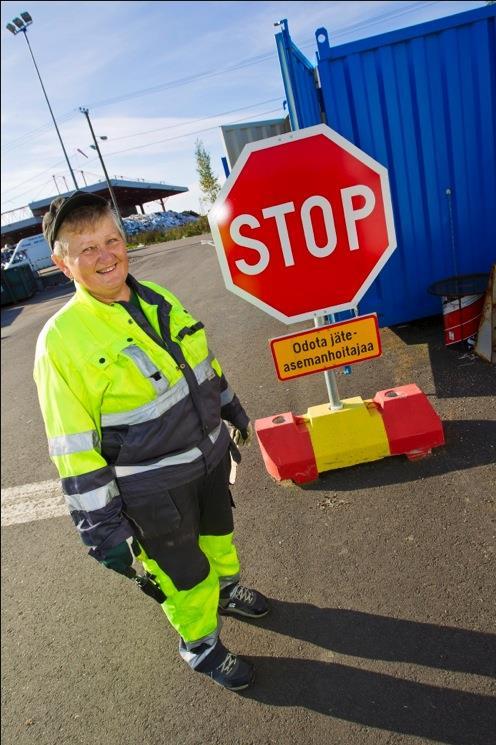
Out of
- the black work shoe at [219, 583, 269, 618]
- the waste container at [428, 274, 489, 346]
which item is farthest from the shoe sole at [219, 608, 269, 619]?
the waste container at [428, 274, 489, 346]

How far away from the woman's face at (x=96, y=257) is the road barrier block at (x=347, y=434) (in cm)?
179

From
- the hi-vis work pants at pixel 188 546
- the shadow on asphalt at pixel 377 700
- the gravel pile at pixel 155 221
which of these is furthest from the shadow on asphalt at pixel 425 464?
the gravel pile at pixel 155 221

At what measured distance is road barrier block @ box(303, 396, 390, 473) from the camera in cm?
317

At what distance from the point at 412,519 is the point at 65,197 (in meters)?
2.44

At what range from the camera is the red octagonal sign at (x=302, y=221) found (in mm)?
2424

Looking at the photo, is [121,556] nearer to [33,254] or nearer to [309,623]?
[309,623]

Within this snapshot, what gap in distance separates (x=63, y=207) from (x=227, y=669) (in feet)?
6.75

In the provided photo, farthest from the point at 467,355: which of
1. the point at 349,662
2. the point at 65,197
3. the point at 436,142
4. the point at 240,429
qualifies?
the point at 65,197

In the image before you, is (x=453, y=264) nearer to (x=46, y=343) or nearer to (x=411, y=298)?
(x=411, y=298)

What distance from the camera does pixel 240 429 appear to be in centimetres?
260

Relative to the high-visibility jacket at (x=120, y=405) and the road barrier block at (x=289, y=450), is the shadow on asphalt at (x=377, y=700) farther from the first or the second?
the road barrier block at (x=289, y=450)

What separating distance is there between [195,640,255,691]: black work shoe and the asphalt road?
0.05 metres

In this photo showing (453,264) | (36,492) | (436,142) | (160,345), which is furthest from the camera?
(453,264)

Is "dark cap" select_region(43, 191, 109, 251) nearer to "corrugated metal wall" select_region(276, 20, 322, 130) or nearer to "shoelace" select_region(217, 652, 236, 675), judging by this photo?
"shoelace" select_region(217, 652, 236, 675)
